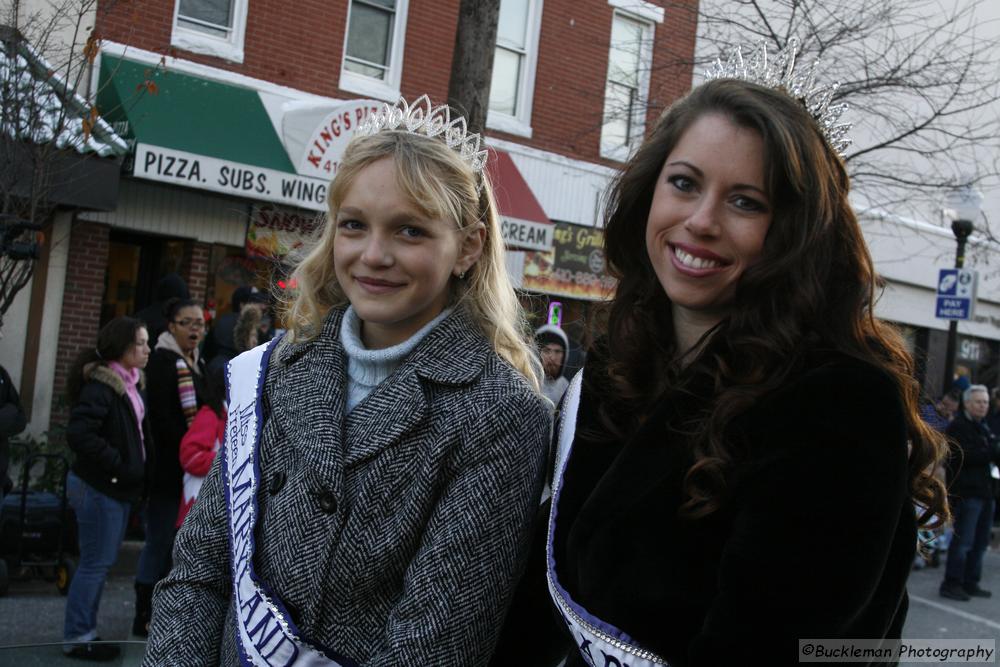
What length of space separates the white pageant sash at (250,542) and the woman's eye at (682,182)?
3.53ft

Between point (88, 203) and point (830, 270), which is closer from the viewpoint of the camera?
point (830, 270)

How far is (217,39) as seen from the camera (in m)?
11.1

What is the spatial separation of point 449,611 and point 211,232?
9948mm

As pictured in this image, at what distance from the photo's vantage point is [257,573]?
2164mm

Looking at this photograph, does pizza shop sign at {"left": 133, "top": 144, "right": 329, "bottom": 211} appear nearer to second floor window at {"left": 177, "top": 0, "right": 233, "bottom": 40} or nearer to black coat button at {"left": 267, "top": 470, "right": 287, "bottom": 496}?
second floor window at {"left": 177, "top": 0, "right": 233, "bottom": 40}

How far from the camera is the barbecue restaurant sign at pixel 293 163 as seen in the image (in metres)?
9.65

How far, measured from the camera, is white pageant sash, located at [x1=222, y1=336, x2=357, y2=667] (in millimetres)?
2059

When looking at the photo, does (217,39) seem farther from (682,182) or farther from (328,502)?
(682,182)

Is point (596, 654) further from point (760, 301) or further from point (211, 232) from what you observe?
point (211, 232)

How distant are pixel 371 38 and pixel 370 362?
423 inches

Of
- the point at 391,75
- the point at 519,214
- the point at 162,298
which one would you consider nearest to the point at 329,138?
the point at 162,298

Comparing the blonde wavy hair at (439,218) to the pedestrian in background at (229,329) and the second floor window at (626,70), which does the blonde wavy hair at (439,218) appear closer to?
the pedestrian in background at (229,329)

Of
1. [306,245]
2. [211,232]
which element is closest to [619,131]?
[211,232]

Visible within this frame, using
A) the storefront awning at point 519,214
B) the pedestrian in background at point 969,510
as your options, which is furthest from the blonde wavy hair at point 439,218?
the storefront awning at point 519,214
